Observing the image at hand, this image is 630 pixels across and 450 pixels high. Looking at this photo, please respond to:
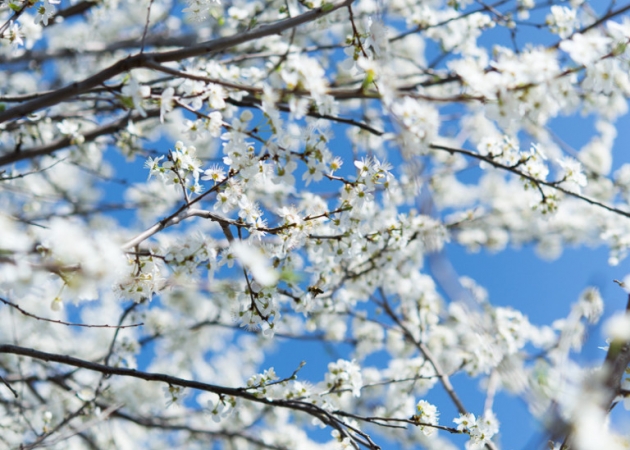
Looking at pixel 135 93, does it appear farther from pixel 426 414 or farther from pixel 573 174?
pixel 573 174

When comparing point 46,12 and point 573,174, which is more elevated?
point 46,12

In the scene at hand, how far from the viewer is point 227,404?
2.63 metres

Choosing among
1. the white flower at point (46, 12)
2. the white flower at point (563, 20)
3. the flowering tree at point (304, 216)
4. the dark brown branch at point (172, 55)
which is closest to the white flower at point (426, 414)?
the flowering tree at point (304, 216)

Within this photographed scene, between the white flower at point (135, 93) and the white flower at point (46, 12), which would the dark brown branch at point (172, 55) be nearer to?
the white flower at point (135, 93)

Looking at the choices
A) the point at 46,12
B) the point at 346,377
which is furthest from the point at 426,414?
the point at 46,12

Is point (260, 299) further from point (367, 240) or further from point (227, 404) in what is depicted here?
point (367, 240)

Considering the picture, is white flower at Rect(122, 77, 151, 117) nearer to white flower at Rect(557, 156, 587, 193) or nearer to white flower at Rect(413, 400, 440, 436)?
white flower at Rect(413, 400, 440, 436)

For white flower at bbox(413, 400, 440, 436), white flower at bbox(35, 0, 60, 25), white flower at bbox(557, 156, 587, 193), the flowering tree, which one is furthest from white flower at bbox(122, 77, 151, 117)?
white flower at bbox(557, 156, 587, 193)

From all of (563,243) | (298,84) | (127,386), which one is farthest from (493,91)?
(563,243)

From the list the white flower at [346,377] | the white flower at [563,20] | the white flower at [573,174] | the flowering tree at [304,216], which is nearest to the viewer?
the flowering tree at [304,216]

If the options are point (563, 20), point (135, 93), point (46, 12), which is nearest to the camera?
point (135, 93)

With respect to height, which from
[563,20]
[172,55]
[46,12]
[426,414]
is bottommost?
[426,414]

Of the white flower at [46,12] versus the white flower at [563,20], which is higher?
the white flower at [563,20]

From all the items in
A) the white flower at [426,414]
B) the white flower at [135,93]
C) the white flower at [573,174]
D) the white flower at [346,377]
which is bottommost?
the white flower at [426,414]
